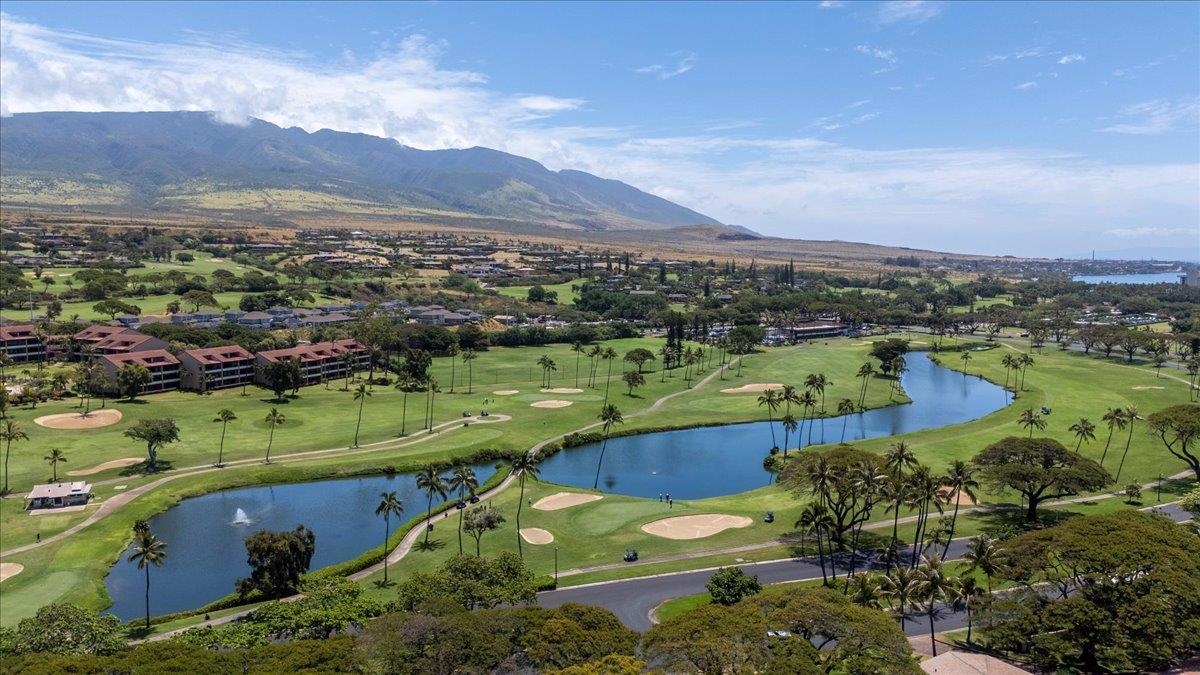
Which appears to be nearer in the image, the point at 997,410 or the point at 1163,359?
the point at 997,410

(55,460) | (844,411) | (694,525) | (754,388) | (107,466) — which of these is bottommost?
(107,466)

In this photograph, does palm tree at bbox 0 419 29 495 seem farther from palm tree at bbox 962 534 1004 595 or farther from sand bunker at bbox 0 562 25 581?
palm tree at bbox 962 534 1004 595

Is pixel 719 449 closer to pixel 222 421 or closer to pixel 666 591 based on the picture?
pixel 666 591

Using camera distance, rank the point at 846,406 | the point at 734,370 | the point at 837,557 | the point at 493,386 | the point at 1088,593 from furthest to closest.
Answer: the point at 734,370 → the point at 493,386 → the point at 846,406 → the point at 837,557 → the point at 1088,593

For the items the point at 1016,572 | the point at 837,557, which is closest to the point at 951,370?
the point at 837,557

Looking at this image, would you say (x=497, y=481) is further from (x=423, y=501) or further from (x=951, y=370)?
(x=951, y=370)

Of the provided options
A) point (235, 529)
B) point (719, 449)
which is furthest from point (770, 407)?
point (235, 529)
